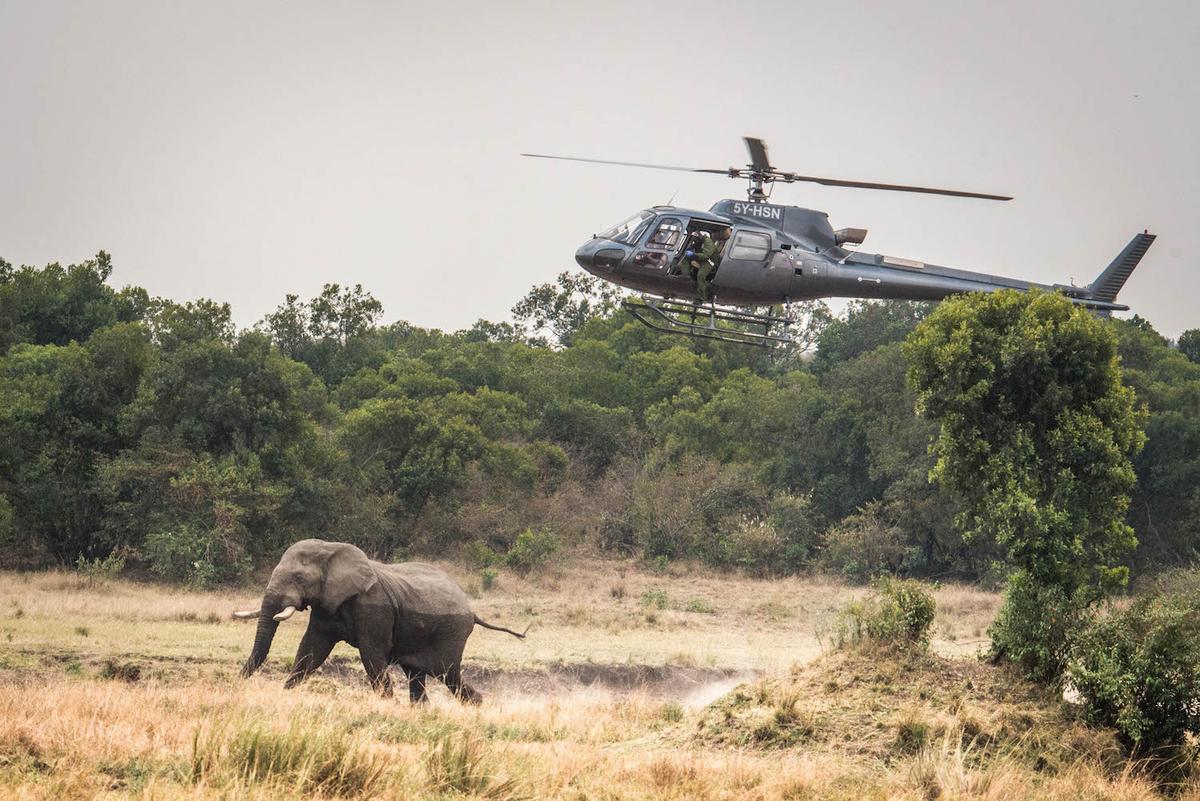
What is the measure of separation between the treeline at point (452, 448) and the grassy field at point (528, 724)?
27.1 ft

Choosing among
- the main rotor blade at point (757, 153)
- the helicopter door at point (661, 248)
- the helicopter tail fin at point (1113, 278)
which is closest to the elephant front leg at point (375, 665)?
the helicopter door at point (661, 248)

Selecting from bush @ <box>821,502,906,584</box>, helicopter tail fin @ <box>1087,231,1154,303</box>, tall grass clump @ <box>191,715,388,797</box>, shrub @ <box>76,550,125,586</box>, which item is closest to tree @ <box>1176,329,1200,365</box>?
bush @ <box>821,502,906,584</box>

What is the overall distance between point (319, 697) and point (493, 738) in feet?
10.5

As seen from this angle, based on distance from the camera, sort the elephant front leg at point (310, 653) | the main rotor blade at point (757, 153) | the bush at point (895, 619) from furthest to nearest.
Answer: the main rotor blade at point (757, 153) → the elephant front leg at point (310, 653) → the bush at point (895, 619)

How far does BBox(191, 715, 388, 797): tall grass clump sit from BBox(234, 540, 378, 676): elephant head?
27.4 ft

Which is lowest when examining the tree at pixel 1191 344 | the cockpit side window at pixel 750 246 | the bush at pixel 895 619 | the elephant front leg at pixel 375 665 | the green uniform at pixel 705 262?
the elephant front leg at pixel 375 665

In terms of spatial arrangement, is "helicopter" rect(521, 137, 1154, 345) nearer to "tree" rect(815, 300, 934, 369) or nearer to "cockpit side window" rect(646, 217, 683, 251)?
"cockpit side window" rect(646, 217, 683, 251)

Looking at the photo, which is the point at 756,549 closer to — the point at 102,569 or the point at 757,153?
the point at 102,569

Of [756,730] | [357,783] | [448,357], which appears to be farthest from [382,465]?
[357,783]

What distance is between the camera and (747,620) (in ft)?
109

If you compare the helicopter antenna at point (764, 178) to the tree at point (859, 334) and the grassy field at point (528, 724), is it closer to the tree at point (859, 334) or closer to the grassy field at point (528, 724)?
the grassy field at point (528, 724)

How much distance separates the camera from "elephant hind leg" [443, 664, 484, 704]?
2038 cm

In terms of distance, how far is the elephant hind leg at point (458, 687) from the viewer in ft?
66.8

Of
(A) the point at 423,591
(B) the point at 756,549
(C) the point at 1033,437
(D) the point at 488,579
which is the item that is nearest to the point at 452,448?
(D) the point at 488,579
